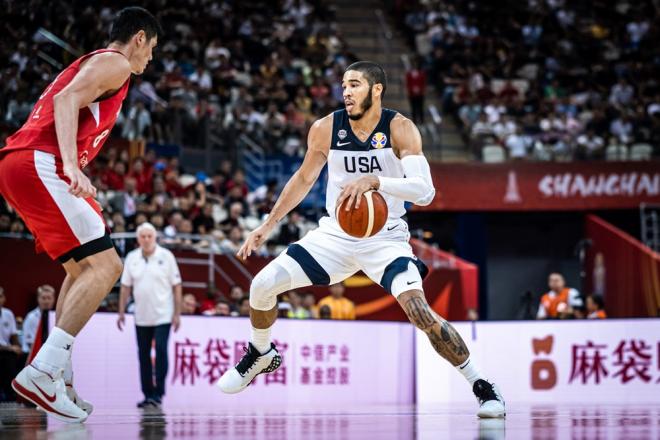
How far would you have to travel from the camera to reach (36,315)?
514 inches

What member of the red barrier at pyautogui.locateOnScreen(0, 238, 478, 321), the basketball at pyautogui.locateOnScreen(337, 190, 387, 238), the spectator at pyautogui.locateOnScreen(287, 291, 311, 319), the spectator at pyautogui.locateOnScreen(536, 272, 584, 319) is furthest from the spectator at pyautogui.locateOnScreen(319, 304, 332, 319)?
the basketball at pyautogui.locateOnScreen(337, 190, 387, 238)

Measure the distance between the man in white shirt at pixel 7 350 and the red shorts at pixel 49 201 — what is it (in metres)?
6.60

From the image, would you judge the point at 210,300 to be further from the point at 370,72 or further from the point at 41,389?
the point at 41,389

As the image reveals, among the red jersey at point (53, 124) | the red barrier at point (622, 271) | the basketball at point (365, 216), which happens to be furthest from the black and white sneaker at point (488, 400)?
the red barrier at point (622, 271)

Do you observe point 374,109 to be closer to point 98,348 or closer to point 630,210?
point 98,348

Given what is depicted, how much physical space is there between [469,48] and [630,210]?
Result: 5.47 meters

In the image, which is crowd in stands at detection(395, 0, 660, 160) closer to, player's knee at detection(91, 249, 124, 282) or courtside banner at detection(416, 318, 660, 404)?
courtside banner at detection(416, 318, 660, 404)

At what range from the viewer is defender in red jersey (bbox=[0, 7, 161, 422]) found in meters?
5.97

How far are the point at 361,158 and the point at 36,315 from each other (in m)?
6.91

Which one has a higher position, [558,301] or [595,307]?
[558,301]

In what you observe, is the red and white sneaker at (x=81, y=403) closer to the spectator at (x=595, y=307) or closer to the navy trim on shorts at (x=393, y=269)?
the navy trim on shorts at (x=393, y=269)

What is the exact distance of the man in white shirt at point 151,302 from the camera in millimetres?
11547

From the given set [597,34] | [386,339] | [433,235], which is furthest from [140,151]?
[597,34]

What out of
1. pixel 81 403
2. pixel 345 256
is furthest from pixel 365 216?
pixel 81 403
